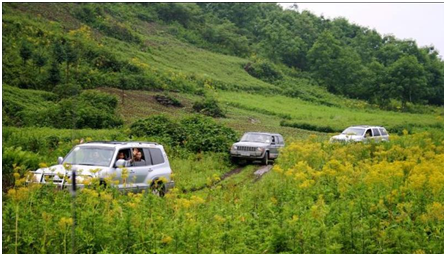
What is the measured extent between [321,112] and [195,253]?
37.0 meters

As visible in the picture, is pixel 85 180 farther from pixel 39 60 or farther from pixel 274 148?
pixel 39 60

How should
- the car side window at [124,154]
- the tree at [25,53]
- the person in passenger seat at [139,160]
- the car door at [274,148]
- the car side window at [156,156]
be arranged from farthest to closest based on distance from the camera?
1. the tree at [25,53]
2. the car door at [274,148]
3. the car side window at [156,156]
4. the person in passenger seat at [139,160]
5. the car side window at [124,154]

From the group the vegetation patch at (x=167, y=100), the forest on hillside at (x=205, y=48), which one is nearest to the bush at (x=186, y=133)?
the forest on hillside at (x=205, y=48)

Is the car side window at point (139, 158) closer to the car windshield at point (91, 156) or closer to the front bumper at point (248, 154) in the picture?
the car windshield at point (91, 156)

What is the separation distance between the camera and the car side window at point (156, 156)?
42.3ft

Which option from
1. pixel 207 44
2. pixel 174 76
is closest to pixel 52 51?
pixel 174 76

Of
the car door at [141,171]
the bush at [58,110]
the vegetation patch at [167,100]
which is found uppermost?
the vegetation patch at [167,100]

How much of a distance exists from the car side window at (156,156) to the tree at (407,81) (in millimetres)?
37803

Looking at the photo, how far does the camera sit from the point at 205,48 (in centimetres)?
6944

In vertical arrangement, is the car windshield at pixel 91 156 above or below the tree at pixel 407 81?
below

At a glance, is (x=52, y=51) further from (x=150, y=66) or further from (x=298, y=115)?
(x=298, y=115)

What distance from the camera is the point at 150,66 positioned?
148 feet

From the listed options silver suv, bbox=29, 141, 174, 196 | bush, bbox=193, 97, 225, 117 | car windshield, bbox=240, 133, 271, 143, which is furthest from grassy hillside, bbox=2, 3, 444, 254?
car windshield, bbox=240, 133, 271, 143

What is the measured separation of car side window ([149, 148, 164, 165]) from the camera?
42.3ft
